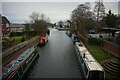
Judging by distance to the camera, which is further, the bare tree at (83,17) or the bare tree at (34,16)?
the bare tree at (34,16)

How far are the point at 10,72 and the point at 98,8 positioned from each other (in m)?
40.3

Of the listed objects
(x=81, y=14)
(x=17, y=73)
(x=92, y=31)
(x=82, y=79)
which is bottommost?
(x=82, y=79)

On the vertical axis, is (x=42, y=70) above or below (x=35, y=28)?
below

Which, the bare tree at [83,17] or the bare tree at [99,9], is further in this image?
the bare tree at [99,9]

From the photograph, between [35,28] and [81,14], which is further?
[35,28]

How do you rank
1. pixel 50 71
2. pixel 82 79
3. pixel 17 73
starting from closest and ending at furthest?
1. pixel 17 73
2. pixel 82 79
3. pixel 50 71

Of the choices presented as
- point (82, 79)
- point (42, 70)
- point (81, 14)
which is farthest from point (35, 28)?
point (82, 79)

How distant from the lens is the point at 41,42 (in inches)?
1275

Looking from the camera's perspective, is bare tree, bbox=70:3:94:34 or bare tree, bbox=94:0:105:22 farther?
bare tree, bbox=94:0:105:22

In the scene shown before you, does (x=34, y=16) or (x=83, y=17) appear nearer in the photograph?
(x=83, y=17)

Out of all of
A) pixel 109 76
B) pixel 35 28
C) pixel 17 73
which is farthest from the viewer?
pixel 35 28

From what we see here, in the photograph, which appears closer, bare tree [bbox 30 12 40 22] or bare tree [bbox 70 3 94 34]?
bare tree [bbox 70 3 94 34]

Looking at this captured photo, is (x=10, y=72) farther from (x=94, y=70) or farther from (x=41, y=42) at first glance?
(x=41, y=42)

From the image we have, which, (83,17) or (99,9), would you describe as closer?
(83,17)
